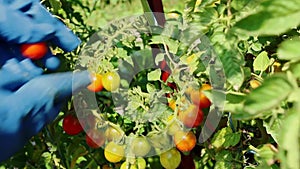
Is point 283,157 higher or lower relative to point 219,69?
higher

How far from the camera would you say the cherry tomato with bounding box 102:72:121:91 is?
1.23 metres

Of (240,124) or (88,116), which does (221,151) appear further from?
(88,116)

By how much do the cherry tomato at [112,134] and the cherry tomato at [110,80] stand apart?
0.33 ft

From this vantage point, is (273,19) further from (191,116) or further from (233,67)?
(191,116)

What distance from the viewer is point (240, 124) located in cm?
122

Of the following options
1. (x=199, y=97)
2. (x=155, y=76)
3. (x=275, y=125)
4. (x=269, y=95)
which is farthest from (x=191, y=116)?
(x=269, y=95)

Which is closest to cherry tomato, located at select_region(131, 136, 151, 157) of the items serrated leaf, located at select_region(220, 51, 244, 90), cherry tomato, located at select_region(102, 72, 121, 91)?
cherry tomato, located at select_region(102, 72, 121, 91)

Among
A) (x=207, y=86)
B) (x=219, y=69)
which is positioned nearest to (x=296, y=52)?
(x=219, y=69)

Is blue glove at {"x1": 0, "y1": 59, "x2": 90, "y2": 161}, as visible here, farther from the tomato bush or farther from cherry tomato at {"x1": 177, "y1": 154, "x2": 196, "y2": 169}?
cherry tomato at {"x1": 177, "y1": 154, "x2": 196, "y2": 169}

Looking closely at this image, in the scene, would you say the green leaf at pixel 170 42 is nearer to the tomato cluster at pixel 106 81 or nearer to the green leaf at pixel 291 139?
the tomato cluster at pixel 106 81

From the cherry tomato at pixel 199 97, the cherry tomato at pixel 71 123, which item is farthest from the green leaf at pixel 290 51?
the cherry tomato at pixel 71 123

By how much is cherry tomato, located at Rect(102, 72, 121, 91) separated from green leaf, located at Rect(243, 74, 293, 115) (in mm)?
695

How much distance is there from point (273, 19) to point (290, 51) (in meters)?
0.04

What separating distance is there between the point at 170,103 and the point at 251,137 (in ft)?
0.75
